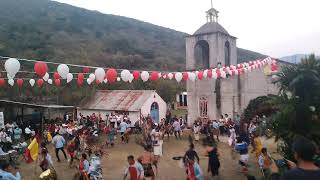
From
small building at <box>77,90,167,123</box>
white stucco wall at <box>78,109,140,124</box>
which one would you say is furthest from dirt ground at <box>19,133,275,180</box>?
small building at <box>77,90,167,123</box>

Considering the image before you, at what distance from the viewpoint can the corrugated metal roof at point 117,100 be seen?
26.3 metres

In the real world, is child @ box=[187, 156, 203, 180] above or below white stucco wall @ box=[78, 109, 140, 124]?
below

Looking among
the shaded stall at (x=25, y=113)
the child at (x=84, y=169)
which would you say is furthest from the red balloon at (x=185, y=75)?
the shaded stall at (x=25, y=113)

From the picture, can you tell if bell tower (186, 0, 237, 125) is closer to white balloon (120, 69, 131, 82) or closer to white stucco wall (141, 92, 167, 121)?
white stucco wall (141, 92, 167, 121)

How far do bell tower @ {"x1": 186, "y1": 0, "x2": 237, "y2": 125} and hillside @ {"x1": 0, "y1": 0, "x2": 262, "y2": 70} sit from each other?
34.7 m

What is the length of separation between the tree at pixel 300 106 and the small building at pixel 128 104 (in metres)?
16.0

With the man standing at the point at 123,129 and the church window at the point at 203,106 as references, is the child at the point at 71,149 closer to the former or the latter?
the man standing at the point at 123,129

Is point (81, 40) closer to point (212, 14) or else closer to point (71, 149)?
point (212, 14)

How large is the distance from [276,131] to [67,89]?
2717 centimetres

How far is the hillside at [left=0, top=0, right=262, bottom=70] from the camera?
63812 millimetres

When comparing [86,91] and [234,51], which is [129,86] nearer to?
[86,91]

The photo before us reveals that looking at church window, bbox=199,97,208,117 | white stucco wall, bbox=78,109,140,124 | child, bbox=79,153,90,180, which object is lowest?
child, bbox=79,153,90,180

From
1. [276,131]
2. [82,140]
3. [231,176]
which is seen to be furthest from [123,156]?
[276,131]

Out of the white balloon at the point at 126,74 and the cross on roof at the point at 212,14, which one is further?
the cross on roof at the point at 212,14
